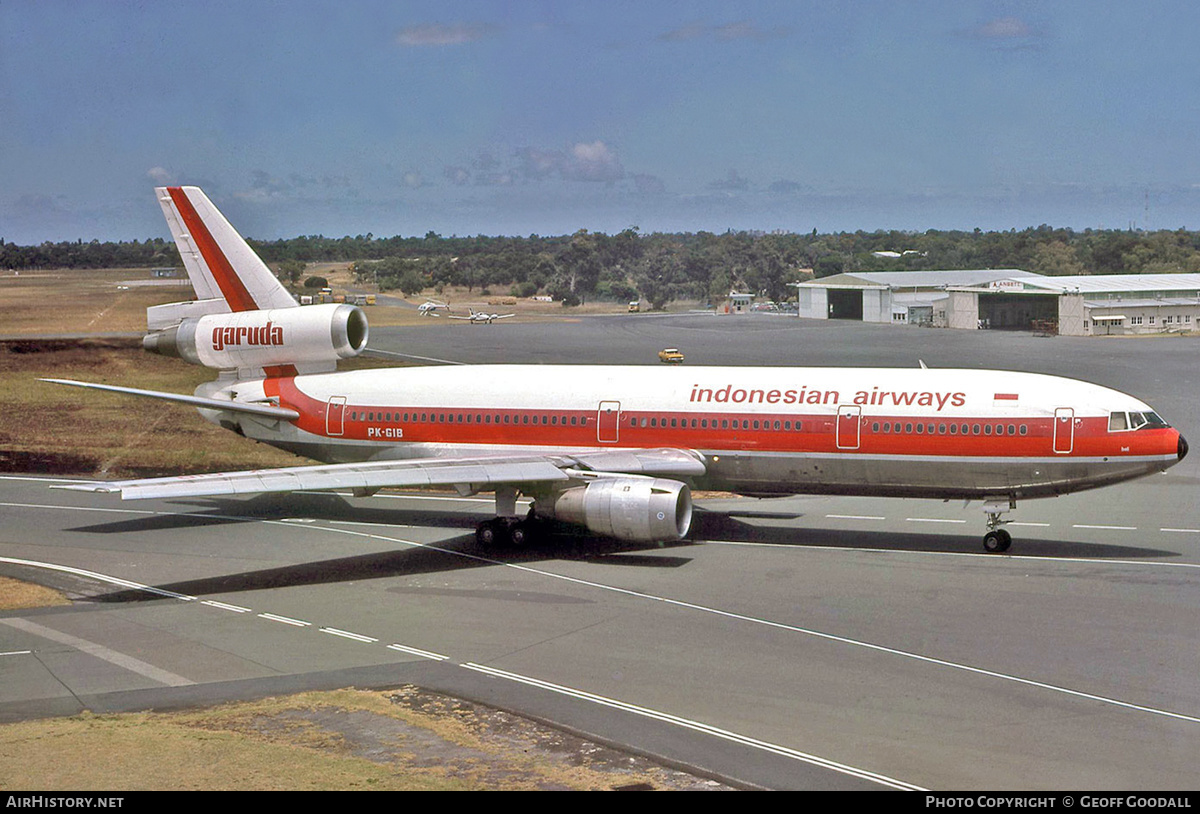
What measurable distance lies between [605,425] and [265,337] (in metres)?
12.4

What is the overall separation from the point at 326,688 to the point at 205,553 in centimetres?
1425

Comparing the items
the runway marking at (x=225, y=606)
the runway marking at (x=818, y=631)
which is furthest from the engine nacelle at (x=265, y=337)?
the runway marking at (x=225, y=606)

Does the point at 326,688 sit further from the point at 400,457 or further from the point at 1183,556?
the point at 1183,556

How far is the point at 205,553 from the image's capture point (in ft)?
116

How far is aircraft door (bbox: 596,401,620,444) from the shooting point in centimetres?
3697

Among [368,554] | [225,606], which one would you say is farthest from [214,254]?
[225,606]

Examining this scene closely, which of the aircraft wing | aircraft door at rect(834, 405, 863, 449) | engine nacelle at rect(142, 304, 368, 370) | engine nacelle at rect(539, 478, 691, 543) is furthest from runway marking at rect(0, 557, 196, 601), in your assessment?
aircraft door at rect(834, 405, 863, 449)

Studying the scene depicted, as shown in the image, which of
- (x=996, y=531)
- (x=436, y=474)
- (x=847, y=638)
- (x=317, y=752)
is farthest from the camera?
(x=996, y=531)

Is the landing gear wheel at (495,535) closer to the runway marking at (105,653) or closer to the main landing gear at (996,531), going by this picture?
the runway marking at (105,653)

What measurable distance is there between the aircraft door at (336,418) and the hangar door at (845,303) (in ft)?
290

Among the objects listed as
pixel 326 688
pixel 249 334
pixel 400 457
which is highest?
pixel 249 334

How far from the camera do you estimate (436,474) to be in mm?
33500

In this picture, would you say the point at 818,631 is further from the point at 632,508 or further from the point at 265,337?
the point at 265,337
